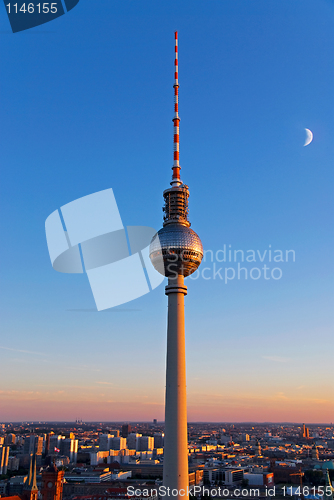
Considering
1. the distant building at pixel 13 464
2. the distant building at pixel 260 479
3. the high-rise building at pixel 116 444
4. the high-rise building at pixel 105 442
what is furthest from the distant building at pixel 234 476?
the high-rise building at pixel 105 442

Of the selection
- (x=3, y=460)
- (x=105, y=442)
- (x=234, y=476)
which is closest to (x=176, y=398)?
(x=234, y=476)

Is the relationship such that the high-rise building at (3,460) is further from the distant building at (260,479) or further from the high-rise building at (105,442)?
the high-rise building at (105,442)

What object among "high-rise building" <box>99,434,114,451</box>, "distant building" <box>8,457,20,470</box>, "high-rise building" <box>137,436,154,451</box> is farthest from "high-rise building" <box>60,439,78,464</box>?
"high-rise building" <box>137,436,154,451</box>

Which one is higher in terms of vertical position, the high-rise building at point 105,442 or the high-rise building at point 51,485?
the high-rise building at point 105,442

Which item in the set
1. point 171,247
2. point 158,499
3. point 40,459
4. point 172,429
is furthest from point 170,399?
point 40,459

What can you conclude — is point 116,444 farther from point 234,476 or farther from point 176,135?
point 176,135

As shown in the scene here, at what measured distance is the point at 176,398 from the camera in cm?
4831

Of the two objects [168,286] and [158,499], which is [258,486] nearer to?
[158,499]

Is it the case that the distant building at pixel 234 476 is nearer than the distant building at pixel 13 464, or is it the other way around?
the distant building at pixel 234 476

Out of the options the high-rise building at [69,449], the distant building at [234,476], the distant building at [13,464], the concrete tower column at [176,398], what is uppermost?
the concrete tower column at [176,398]

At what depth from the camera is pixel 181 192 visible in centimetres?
5531

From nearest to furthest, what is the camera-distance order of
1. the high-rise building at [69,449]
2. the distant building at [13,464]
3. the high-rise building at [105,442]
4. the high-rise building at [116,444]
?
the distant building at [13,464] < the high-rise building at [69,449] < the high-rise building at [105,442] < the high-rise building at [116,444]

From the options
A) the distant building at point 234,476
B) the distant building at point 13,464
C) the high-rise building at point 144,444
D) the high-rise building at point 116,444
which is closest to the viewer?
the distant building at point 234,476

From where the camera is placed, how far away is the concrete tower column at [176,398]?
46531 mm
